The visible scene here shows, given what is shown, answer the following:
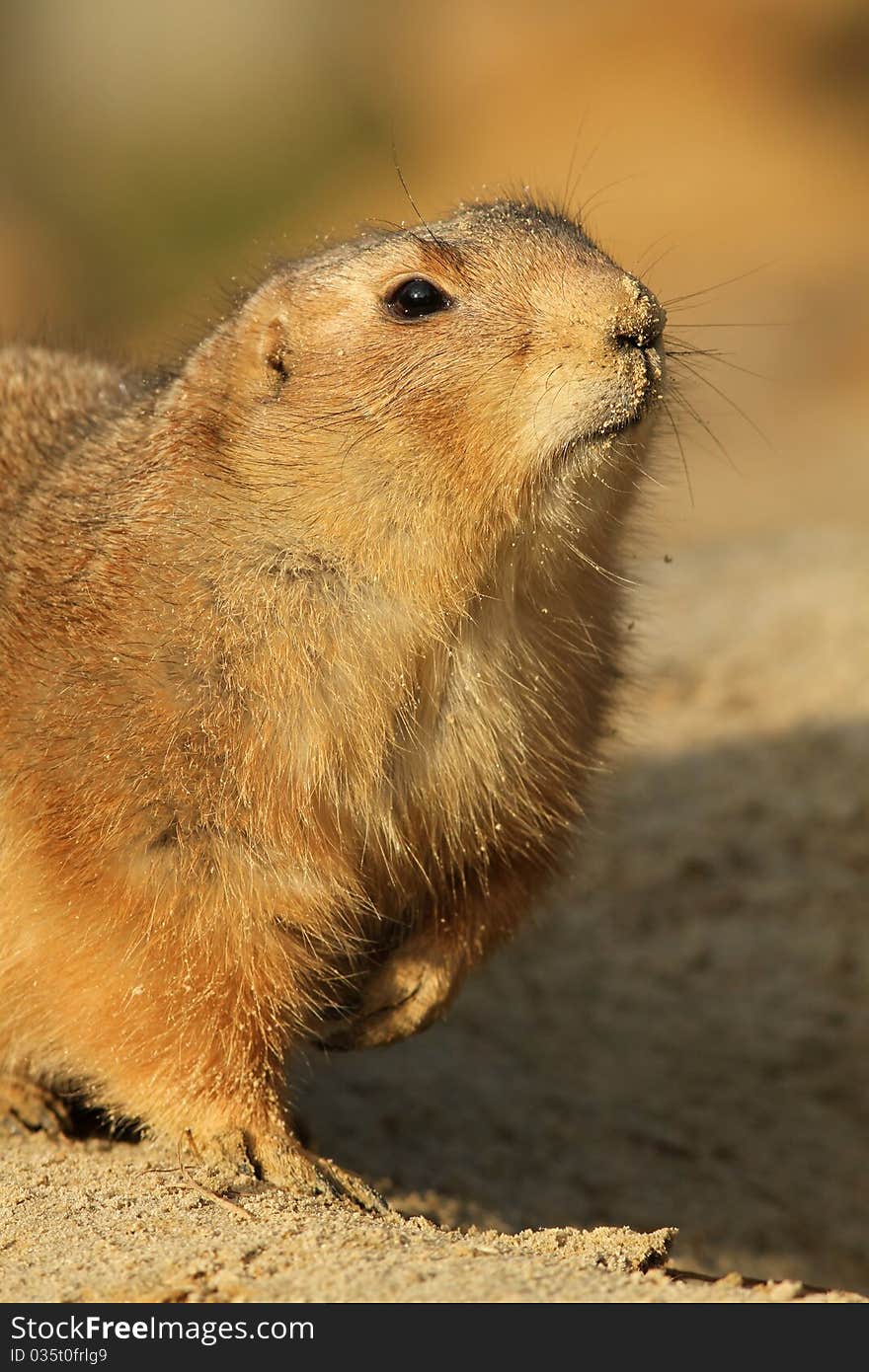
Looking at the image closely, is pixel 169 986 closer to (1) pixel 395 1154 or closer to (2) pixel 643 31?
(1) pixel 395 1154

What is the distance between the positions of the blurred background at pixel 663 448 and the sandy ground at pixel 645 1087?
18mm

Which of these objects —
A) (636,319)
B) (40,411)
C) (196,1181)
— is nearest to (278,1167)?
(196,1181)

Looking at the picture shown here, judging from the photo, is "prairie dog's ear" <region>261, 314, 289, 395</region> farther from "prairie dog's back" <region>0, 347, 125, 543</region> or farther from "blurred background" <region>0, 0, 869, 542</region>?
"blurred background" <region>0, 0, 869, 542</region>

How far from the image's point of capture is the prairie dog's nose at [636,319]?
388 cm

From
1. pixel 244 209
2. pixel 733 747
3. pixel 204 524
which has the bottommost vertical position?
pixel 204 524

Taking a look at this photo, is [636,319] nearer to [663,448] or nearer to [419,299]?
[419,299]

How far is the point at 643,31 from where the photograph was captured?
75.8ft

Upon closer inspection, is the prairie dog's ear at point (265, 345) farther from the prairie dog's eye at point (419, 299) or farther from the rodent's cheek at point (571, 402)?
the rodent's cheek at point (571, 402)

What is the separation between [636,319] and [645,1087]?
375 centimetres

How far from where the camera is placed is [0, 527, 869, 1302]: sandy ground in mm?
3648

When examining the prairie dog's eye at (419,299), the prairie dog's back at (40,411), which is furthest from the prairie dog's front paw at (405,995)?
the prairie dog's eye at (419,299)

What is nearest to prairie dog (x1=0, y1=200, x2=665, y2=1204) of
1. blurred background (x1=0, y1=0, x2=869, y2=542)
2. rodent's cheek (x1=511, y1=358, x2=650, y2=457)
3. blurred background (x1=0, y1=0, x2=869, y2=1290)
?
rodent's cheek (x1=511, y1=358, x2=650, y2=457)

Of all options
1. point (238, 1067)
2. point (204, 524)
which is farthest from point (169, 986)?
point (204, 524)

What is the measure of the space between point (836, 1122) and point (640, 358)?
3778mm
